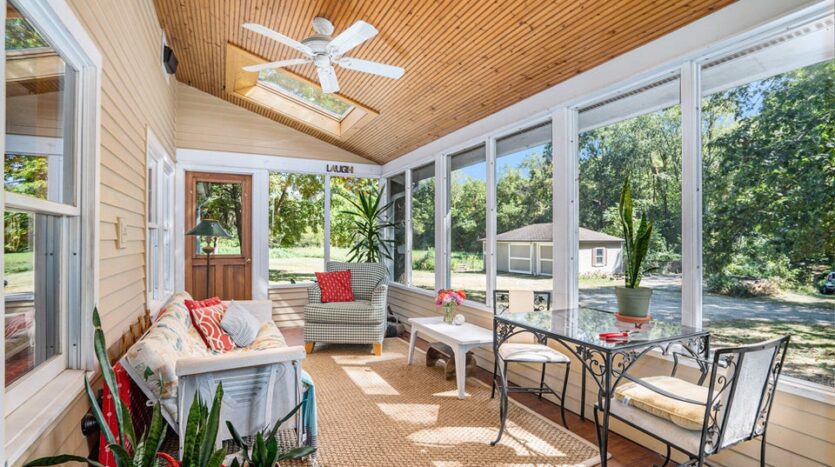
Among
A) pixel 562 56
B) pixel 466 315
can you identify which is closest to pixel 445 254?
pixel 466 315

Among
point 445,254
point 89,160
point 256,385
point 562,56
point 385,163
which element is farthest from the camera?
point 385,163

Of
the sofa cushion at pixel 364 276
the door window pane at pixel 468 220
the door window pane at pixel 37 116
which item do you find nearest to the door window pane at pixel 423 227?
the door window pane at pixel 468 220

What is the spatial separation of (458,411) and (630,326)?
1414 mm

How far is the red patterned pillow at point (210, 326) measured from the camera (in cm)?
330

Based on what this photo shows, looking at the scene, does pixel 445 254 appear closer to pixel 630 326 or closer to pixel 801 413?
pixel 630 326

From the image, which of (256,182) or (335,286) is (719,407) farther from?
(256,182)

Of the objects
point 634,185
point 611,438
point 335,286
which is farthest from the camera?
point 335,286

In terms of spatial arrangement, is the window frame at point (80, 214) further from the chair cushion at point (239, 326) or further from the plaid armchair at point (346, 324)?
the plaid armchair at point (346, 324)

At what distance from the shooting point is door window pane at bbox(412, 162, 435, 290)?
5.50 m

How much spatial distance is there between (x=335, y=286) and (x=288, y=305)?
1.53m

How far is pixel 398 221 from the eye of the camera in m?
6.49

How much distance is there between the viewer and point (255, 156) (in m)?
6.17

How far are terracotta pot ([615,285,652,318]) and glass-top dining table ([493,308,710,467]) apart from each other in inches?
3.1

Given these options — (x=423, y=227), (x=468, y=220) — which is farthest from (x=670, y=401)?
(x=423, y=227)
